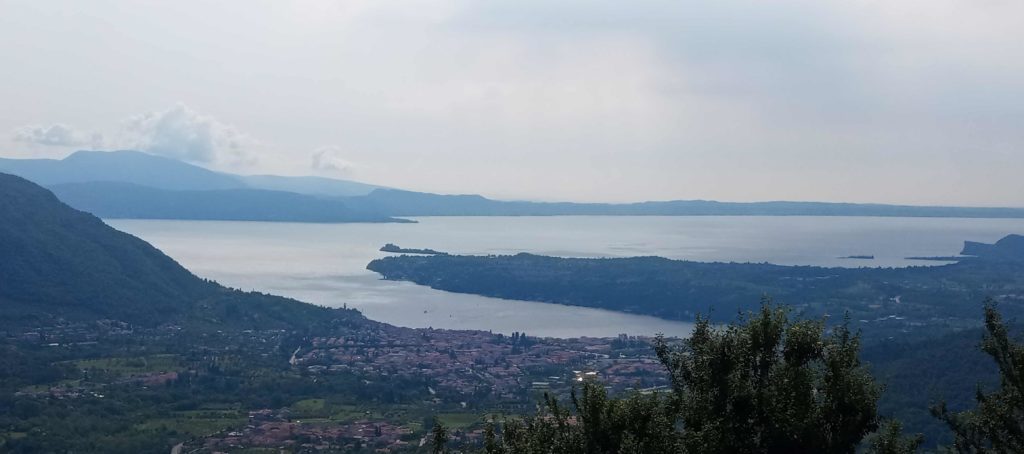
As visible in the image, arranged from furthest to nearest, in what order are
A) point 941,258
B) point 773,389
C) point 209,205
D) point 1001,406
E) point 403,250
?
point 209,205 < point 403,250 < point 941,258 < point 1001,406 < point 773,389

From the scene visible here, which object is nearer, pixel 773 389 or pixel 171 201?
pixel 773 389

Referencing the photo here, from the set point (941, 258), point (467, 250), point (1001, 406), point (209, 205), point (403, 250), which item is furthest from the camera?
point (209, 205)

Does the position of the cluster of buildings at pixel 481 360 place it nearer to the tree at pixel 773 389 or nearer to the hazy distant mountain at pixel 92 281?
the hazy distant mountain at pixel 92 281

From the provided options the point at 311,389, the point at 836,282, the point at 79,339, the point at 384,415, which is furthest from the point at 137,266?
the point at 836,282

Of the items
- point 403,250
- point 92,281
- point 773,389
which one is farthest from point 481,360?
point 403,250

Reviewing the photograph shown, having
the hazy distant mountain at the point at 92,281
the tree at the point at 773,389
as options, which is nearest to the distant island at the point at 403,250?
the hazy distant mountain at the point at 92,281

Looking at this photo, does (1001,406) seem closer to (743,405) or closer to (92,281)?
(743,405)

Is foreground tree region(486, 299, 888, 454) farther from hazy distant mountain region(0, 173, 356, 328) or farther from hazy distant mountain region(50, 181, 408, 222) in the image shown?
hazy distant mountain region(50, 181, 408, 222)
